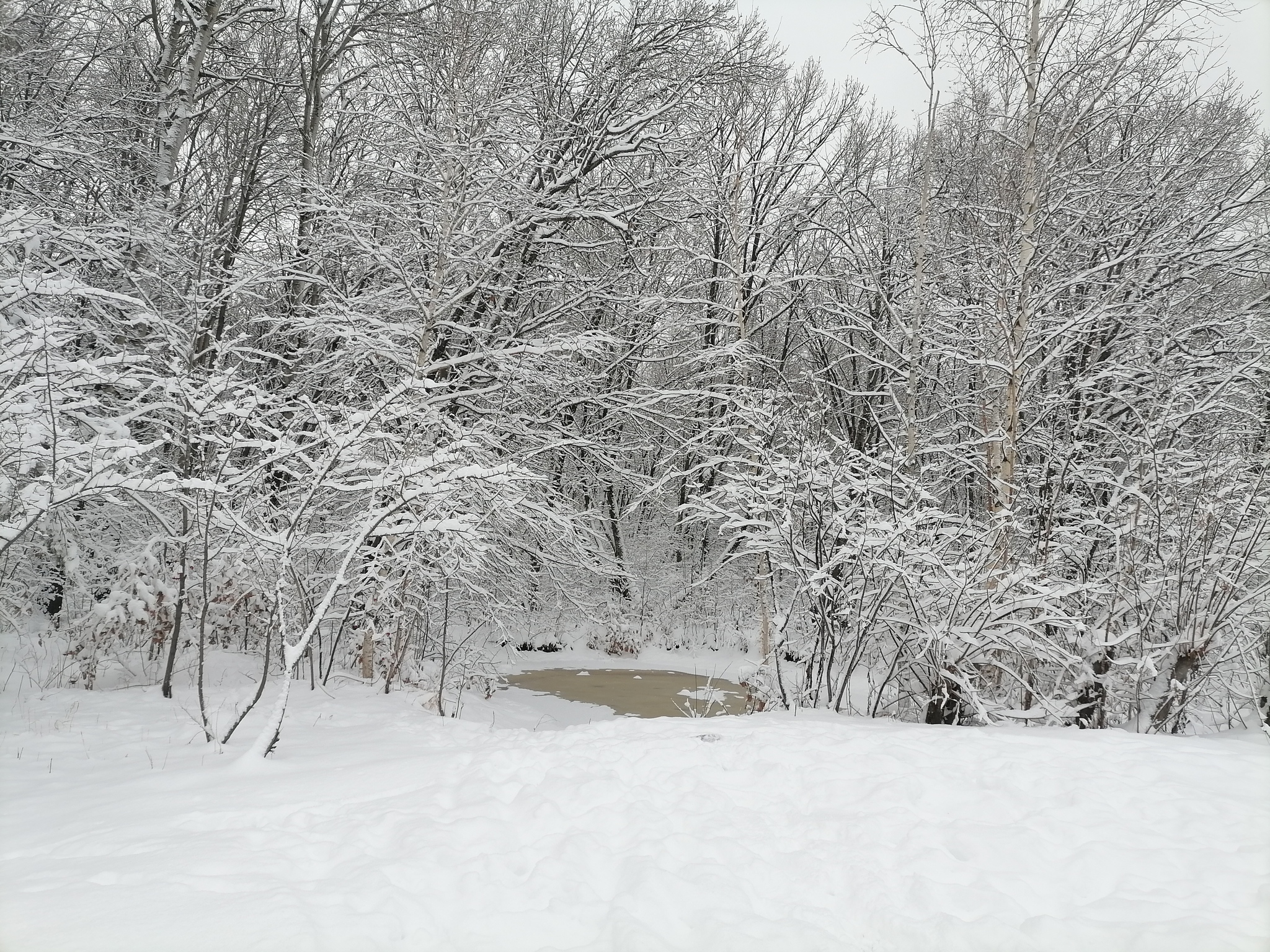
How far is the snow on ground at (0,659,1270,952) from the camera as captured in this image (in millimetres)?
2670

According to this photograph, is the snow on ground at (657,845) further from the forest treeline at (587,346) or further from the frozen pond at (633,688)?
the frozen pond at (633,688)

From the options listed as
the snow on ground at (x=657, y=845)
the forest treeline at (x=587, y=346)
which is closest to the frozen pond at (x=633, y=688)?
the forest treeline at (x=587, y=346)

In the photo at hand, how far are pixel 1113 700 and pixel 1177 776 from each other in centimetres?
271

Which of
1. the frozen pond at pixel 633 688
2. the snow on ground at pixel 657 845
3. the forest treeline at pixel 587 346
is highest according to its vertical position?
the forest treeline at pixel 587 346

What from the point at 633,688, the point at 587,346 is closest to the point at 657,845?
the point at 587,346

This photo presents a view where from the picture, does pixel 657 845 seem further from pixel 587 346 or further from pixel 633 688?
pixel 633 688

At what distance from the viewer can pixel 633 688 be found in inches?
479

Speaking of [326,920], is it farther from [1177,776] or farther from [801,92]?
[801,92]

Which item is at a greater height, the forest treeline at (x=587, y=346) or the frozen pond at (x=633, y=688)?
the forest treeline at (x=587, y=346)

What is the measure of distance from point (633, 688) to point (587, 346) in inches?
243

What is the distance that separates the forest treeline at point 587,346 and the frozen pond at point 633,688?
1416 millimetres

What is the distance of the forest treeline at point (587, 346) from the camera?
581 centimetres

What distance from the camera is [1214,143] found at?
9094 mm

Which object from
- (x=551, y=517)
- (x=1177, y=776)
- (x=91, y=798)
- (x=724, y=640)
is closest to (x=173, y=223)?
(x=551, y=517)
